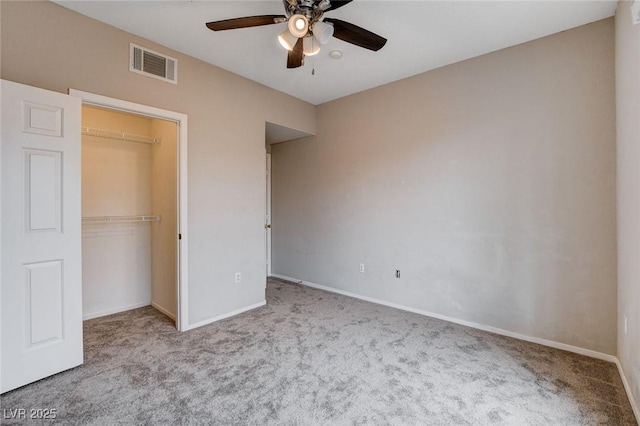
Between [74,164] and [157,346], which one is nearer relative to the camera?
[74,164]

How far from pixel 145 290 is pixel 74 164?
212 centimetres

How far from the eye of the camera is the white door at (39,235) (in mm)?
1937

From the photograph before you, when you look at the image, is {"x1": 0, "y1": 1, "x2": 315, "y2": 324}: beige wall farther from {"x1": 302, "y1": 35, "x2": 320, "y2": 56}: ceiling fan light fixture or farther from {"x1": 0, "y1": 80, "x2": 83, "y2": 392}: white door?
{"x1": 302, "y1": 35, "x2": 320, "y2": 56}: ceiling fan light fixture

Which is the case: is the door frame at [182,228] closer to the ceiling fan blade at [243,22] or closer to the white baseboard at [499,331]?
the ceiling fan blade at [243,22]

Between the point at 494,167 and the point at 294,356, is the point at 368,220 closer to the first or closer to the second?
the point at 494,167

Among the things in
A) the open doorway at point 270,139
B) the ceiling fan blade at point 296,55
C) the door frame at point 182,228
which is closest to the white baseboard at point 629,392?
the ceiling fan blade at point 296,55

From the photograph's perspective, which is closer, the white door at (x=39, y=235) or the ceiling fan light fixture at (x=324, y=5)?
the ceiling fan light fixture at (x=324, y=5)

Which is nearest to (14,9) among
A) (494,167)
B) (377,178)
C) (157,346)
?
(157,346)

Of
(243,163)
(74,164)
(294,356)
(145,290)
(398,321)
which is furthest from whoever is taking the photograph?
(145,290)

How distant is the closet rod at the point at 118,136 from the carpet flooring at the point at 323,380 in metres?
2.09

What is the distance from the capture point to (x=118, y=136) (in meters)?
3.42

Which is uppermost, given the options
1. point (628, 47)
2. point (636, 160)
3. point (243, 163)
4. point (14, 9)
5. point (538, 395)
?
point (14, 9)

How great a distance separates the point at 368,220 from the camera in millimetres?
3912

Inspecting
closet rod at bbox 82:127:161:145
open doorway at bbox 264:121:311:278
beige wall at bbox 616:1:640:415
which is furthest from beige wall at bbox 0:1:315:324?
beige wall at bbox 616:1:640:415
